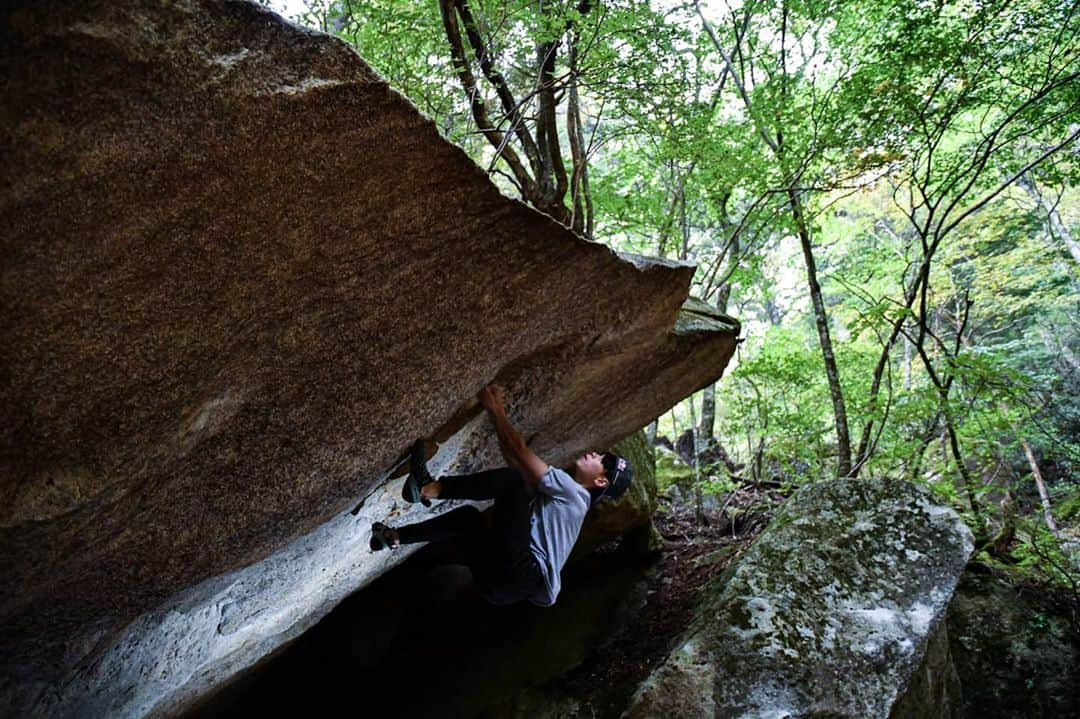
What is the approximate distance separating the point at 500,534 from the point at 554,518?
1.85 feet

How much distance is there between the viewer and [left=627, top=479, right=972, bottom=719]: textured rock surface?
4.75 meters

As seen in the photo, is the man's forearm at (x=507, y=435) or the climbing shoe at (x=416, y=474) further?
the man's forearm at (x=507, y=435)

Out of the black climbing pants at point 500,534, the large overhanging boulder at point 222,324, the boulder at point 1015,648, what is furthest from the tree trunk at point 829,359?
the black climbing pants at point 500,534

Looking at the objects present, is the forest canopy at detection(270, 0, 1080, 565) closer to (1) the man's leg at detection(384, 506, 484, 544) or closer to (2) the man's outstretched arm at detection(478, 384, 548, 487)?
(2) the man's outstretched arm at detection(478, 384, 548, 487)

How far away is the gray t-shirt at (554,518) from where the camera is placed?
4.68 metres

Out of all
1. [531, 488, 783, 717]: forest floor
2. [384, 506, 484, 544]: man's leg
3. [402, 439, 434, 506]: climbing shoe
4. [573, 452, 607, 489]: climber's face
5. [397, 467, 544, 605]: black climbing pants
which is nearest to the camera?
[402, 439, 434, 506]: climbing shoe

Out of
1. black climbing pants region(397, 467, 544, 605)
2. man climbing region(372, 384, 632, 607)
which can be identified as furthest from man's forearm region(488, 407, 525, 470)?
black climbing pants region(397, 467, 544, 605)

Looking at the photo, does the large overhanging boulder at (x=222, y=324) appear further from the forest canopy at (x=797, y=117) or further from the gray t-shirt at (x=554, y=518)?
the forest canopy at (x=797, y=117)

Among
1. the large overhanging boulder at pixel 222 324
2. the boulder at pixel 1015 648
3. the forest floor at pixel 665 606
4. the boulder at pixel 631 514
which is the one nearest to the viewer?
the large overhanging boulder at pixel 222 324

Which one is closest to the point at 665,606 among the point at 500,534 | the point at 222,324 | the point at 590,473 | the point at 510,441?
the point at 590,473

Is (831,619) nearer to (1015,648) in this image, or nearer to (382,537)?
(1015,648)

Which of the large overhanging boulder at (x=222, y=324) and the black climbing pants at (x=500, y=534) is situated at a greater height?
the large overhanging boulder at (x=222, y=324)

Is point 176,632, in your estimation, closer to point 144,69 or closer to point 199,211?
point 199,211

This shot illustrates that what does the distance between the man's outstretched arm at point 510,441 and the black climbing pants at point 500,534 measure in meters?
0.14
